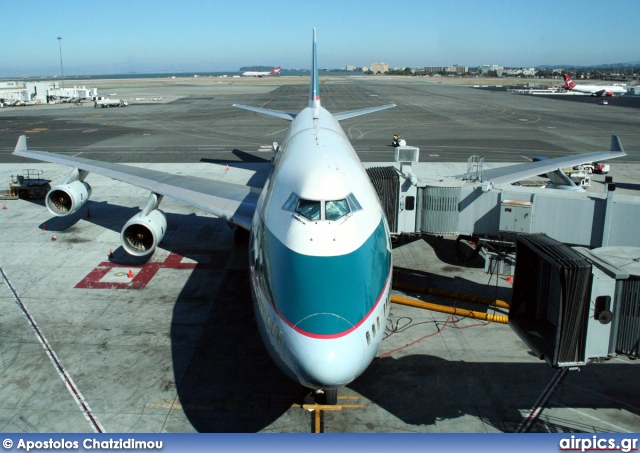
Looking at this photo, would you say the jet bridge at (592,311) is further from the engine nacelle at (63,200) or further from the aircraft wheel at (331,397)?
the engine nacelle at (63,200)

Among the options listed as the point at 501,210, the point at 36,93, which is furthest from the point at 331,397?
the point at 36,93

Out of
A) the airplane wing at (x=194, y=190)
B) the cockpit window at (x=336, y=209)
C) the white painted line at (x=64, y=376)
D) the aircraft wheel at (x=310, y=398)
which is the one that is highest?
the cockpit window at (x=336, y=209)

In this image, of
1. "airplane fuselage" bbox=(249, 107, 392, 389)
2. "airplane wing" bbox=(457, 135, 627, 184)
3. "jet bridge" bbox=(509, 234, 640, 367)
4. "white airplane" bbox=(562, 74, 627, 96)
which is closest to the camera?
"airplane fuselage" bbox=(249, 107, 392, 389)

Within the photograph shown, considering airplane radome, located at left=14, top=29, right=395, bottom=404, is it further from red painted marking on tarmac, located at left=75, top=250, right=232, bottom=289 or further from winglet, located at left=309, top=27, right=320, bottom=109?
winglet, located at left=309, top=27, right=320, bottom=109

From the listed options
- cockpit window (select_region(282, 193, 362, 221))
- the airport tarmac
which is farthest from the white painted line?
cockpit window (select_region(282, 193, 362, 221))

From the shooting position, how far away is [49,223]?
83.3ft

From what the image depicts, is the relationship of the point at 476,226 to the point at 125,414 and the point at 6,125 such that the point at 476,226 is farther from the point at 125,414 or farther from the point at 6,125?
the point at 6,125

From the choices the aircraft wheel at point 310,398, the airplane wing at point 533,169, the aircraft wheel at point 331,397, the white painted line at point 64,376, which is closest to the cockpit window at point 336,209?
the aircraft wheel at point 331,397

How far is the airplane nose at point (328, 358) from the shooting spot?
8242 mm

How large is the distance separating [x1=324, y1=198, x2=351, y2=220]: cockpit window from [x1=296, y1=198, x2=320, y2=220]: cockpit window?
0.18m

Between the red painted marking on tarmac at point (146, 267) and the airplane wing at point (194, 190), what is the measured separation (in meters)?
2.74

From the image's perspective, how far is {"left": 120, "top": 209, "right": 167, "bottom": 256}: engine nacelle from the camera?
61.7 feet

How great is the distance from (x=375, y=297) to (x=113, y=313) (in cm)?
1041

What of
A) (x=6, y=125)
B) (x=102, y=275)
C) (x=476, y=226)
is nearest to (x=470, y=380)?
(x=476, y=226)
